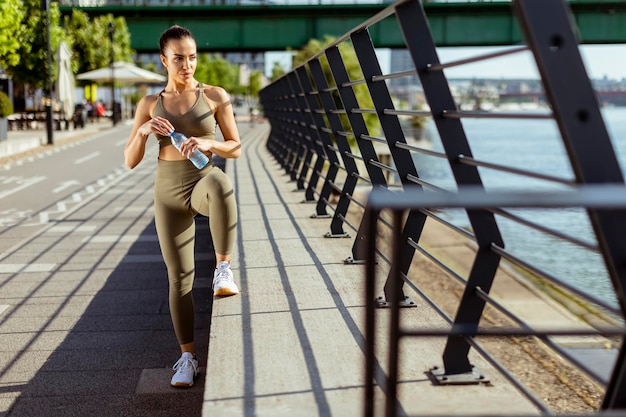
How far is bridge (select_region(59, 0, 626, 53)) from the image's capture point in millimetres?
42438

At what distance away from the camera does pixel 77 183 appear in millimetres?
16906

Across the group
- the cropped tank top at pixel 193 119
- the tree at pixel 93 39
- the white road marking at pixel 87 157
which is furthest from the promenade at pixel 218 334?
the tree at pixel 93 39

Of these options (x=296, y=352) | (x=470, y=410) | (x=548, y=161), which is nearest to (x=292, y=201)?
(x=296, y=352)

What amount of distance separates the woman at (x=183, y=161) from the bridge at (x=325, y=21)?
38195 millimetres

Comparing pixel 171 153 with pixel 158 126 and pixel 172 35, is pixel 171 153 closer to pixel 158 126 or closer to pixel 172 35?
pixel 158 126

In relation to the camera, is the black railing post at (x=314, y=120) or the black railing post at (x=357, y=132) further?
the black railing post at (x=314, y=120)

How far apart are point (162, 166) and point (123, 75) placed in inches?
1576

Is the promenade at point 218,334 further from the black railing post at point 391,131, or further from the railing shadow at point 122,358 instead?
the black railing post at point 391,131

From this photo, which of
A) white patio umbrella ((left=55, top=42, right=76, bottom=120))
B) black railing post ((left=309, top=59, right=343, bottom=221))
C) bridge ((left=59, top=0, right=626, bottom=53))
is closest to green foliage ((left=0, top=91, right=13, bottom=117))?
white patio umbrella ((left=55, top=42, right=76, bottom=120))

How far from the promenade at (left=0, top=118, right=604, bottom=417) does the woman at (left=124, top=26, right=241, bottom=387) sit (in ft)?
0.89

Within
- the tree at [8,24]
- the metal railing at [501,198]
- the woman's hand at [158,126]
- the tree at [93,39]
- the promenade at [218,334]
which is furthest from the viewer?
the tree at [93,39]

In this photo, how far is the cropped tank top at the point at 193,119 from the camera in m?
4.50

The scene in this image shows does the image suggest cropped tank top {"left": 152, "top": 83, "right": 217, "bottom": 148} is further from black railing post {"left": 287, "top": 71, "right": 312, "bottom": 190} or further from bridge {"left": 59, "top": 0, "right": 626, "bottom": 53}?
bridge {"left": 59, "top": 0, "right": 626, "bottom": 53}

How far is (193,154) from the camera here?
14.7 ft
